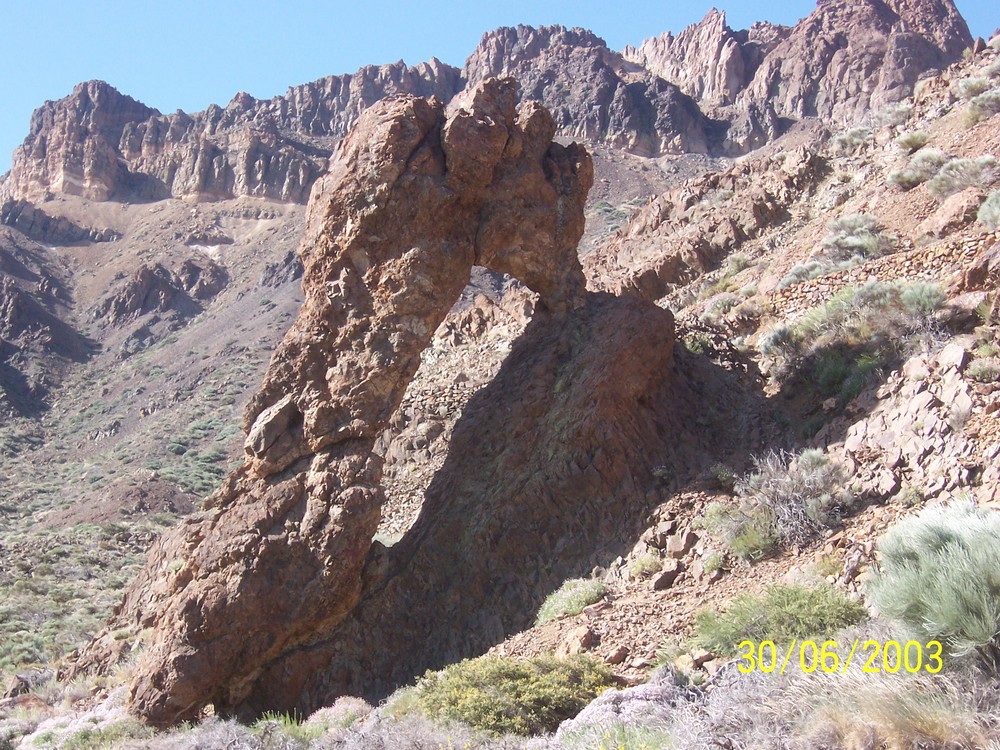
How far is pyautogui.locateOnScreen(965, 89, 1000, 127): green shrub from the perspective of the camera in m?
17.3

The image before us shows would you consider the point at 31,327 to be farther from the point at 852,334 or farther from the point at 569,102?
the point at 852,334

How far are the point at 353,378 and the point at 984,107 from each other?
48.6ft

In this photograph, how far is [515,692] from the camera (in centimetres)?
689

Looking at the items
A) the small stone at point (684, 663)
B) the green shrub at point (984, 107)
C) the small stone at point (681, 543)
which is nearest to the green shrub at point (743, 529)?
the small stone at point (681, 543)

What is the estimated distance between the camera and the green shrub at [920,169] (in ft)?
53.1

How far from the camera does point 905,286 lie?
11109mm

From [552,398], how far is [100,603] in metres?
13.5

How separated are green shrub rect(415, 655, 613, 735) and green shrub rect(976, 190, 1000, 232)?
8.87 m

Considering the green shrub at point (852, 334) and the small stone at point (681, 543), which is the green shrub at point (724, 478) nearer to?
the small stone at point (681, 543)

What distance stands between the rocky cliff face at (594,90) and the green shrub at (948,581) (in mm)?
75998

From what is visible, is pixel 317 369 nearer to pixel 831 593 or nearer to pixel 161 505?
pixel 831 593

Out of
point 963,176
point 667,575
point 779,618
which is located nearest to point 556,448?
point 667,575

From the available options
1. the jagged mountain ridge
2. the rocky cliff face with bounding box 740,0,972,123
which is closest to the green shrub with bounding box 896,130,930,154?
the rocky cliff face with bounding box 740,0,972,123

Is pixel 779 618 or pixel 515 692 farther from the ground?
pixel 779 618
